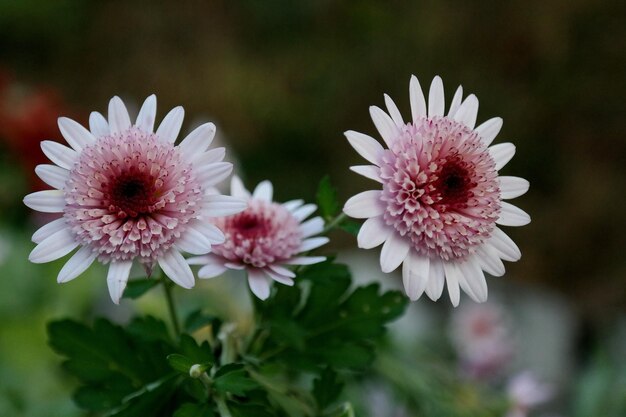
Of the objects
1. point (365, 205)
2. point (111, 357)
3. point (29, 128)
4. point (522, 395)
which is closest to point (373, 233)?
point (365, 205)

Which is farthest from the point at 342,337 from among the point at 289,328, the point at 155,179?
the point at 155,179

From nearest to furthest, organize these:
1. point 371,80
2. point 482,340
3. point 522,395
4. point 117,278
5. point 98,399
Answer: point 117,278, point 98,399, point 522,395, point 482,340, point 371,80

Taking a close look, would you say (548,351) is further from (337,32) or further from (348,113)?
(337,32)

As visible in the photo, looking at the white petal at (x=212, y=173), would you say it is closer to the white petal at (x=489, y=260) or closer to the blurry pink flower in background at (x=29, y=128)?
the white petal at (x=489, y=260)

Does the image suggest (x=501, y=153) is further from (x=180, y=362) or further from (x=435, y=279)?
(x=180, y=362)

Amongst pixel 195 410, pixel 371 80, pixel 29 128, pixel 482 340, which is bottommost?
pixel 195 410
